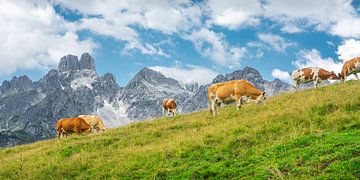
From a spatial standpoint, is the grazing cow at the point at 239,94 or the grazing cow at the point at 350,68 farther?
the grazing cow at the point at 350,68

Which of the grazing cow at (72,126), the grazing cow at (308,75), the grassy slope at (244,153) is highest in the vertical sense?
the grazing cow at (308,75)

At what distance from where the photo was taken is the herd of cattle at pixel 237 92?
82.9ft

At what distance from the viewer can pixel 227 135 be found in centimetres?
1673

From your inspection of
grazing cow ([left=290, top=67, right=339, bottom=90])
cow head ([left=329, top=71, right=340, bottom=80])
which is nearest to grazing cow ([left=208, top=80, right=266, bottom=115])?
grazing cow ([left=290, top=67, right=339, bottom=90])

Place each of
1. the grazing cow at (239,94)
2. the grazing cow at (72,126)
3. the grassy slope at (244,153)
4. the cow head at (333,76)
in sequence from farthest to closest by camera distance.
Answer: the cow head at (333,76)
the grazing cow at (72,126)
the grazing cow at (239,94)
the grassy slope at (244,153)

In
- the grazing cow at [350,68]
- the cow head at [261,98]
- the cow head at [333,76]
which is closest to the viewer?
the cow head at [261,98]

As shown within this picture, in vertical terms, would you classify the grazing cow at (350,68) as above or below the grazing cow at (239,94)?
above

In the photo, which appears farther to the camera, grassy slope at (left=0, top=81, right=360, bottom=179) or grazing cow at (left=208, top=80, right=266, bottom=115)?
grazing cow at (left=208, top=80, right=266, bottom=115)

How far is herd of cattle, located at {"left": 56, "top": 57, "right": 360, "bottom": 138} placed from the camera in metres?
25.3

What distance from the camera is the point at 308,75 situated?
3506cm

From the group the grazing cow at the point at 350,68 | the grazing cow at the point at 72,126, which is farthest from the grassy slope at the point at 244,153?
the grazing cow at the point at 350,68

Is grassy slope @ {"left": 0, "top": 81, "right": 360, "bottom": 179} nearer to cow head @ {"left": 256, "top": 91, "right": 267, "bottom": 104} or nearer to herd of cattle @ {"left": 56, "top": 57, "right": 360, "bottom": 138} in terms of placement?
cow head @ {"left": 256, "top": 91, "right": 267, "bottom": 104}

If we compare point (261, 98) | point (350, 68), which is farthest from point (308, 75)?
point (261, 98)

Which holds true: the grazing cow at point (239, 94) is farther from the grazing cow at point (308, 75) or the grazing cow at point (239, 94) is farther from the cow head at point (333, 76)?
the cow head at point (333, 76)
